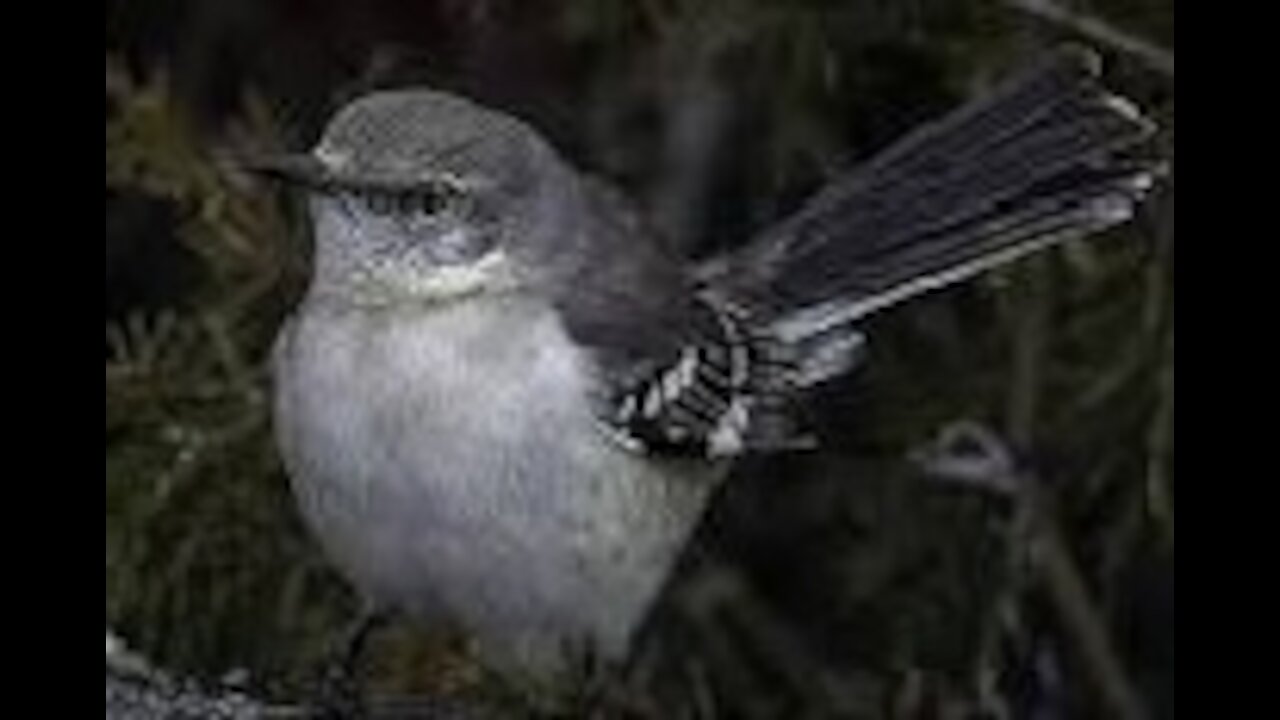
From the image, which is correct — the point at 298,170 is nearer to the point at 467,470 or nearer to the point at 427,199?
the point at 427,199

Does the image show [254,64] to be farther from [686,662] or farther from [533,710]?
[533,710]

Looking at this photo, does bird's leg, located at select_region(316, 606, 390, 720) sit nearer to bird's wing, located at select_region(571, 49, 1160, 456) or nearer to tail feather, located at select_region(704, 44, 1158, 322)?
bird's wing, located at select_region(571, 49, 1160, 456)

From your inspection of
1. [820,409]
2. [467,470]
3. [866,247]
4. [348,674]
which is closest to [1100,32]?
[866,247]

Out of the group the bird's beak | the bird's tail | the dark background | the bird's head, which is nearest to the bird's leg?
the dark background

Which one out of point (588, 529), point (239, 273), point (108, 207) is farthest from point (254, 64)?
point (588, 529)

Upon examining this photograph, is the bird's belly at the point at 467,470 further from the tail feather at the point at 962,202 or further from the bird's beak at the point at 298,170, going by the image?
the tail feather at the point at 962,202
